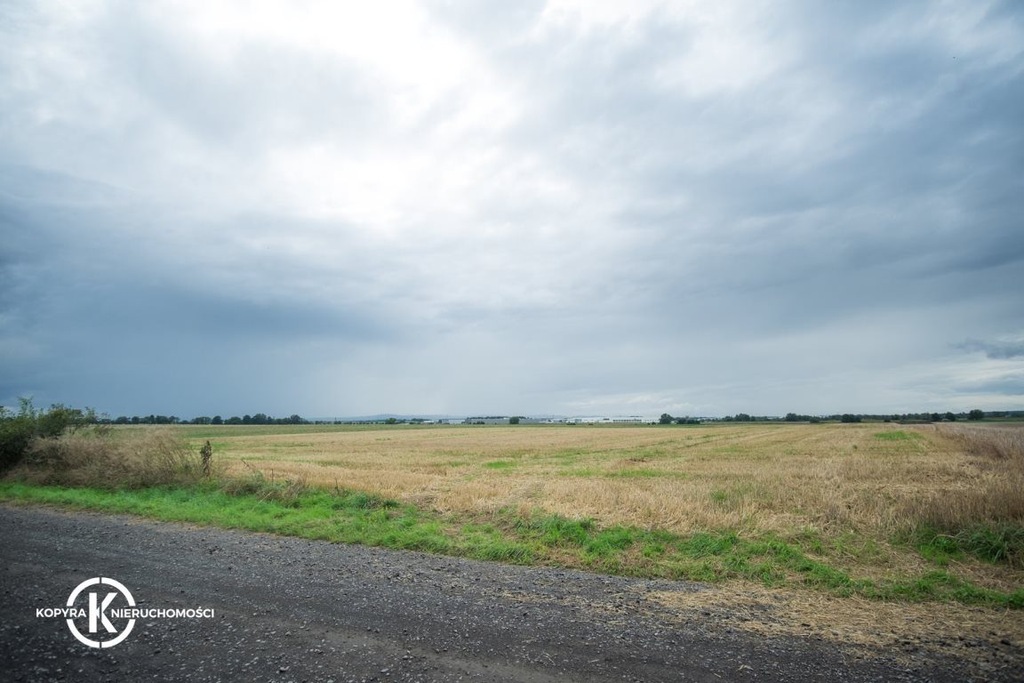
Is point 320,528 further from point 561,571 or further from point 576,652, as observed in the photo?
point 576,652

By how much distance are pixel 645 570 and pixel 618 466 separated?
2163 centimetres

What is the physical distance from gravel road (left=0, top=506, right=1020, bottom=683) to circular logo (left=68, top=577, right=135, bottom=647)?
0.12 metres

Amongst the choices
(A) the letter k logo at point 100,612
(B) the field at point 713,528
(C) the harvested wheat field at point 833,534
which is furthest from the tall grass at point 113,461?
(A) the letter k logo at point 100,612

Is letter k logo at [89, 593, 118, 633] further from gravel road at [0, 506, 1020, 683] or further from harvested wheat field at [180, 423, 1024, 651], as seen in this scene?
harvested wheat field at [180, 423, 1024, 651]

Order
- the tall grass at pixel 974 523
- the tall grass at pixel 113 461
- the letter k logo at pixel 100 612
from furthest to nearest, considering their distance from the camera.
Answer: the tall grass at pixel 113 461 < the tall grass at pixel 974 523 < the letter k logo at pixel 100 612

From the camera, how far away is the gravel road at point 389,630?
5.34 m

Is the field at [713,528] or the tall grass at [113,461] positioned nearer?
the field at [713,528]

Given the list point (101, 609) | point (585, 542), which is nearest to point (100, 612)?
point (101, 609)

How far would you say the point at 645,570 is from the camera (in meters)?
9.47

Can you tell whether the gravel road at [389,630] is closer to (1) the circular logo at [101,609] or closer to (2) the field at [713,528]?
(1) the circular logo at [101,609]

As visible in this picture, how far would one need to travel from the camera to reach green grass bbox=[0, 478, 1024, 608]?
876 centimetres

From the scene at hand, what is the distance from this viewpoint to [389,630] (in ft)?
20.7

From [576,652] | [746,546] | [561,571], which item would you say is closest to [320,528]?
[561,571]

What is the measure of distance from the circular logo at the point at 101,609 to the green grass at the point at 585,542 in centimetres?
431
